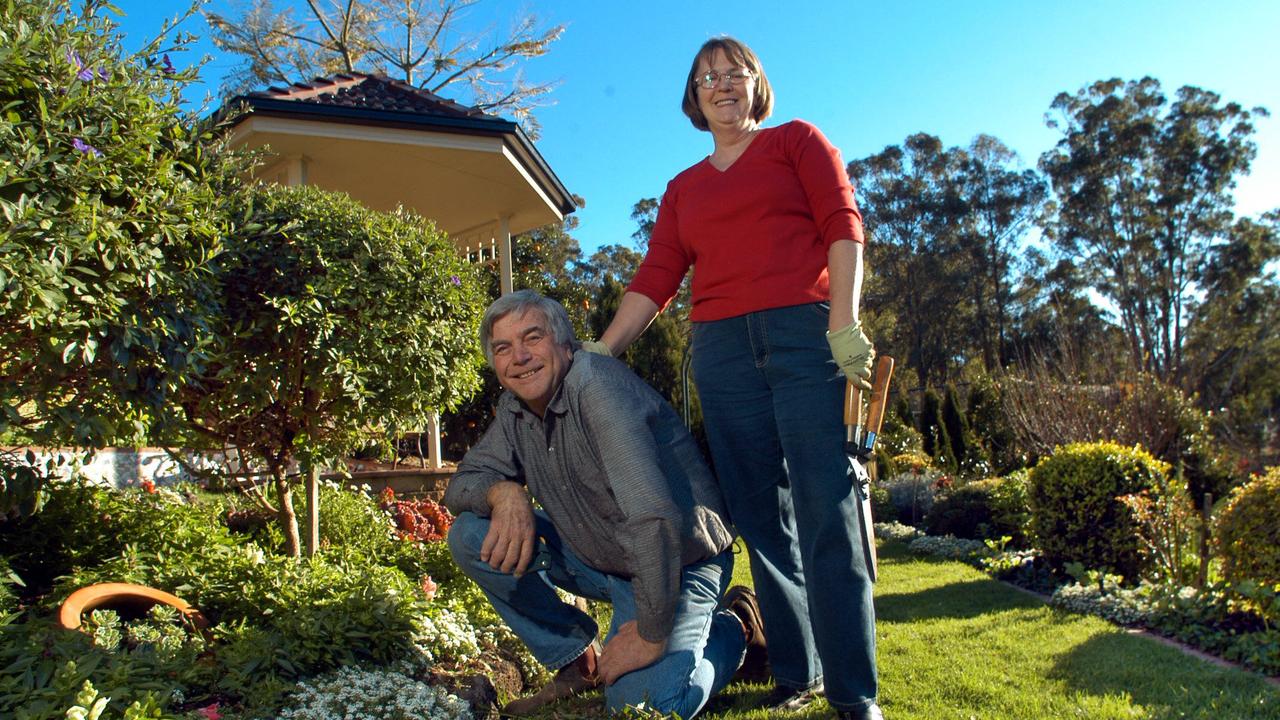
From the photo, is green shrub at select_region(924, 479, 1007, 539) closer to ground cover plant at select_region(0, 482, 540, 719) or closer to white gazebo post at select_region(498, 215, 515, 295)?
white gazebo post at select_region(498, 215, 515, 295)

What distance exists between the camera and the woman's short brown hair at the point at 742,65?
8.39ft

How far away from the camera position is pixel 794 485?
7.73 ft

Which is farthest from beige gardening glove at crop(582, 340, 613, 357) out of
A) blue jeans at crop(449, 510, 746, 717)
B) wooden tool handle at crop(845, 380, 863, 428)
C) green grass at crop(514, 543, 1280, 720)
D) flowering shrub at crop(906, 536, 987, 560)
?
flowering shrub at crop(906, 536, 987, 560)

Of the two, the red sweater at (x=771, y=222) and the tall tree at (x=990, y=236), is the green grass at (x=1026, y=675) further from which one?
the tall tree at (x=990, y=236)

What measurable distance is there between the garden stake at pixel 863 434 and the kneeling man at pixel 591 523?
38cm

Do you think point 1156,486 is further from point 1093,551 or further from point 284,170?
point 284,170

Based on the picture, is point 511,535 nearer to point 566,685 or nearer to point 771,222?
point 566,685

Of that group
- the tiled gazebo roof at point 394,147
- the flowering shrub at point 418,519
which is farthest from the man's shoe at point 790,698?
the tiled gazebo roof at point 394,147

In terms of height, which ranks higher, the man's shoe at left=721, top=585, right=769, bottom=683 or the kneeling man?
the kneeling man

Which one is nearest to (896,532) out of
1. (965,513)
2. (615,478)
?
(965,513)

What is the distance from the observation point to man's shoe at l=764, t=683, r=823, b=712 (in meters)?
2.53

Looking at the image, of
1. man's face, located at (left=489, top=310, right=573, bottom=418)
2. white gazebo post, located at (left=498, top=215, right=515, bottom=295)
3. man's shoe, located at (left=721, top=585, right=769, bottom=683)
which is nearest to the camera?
man's face, located at (left=489, top=310, right=573, bottom=418)

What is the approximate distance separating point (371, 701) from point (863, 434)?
4.79ft

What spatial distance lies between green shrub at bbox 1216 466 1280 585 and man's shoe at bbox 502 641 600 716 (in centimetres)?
314
